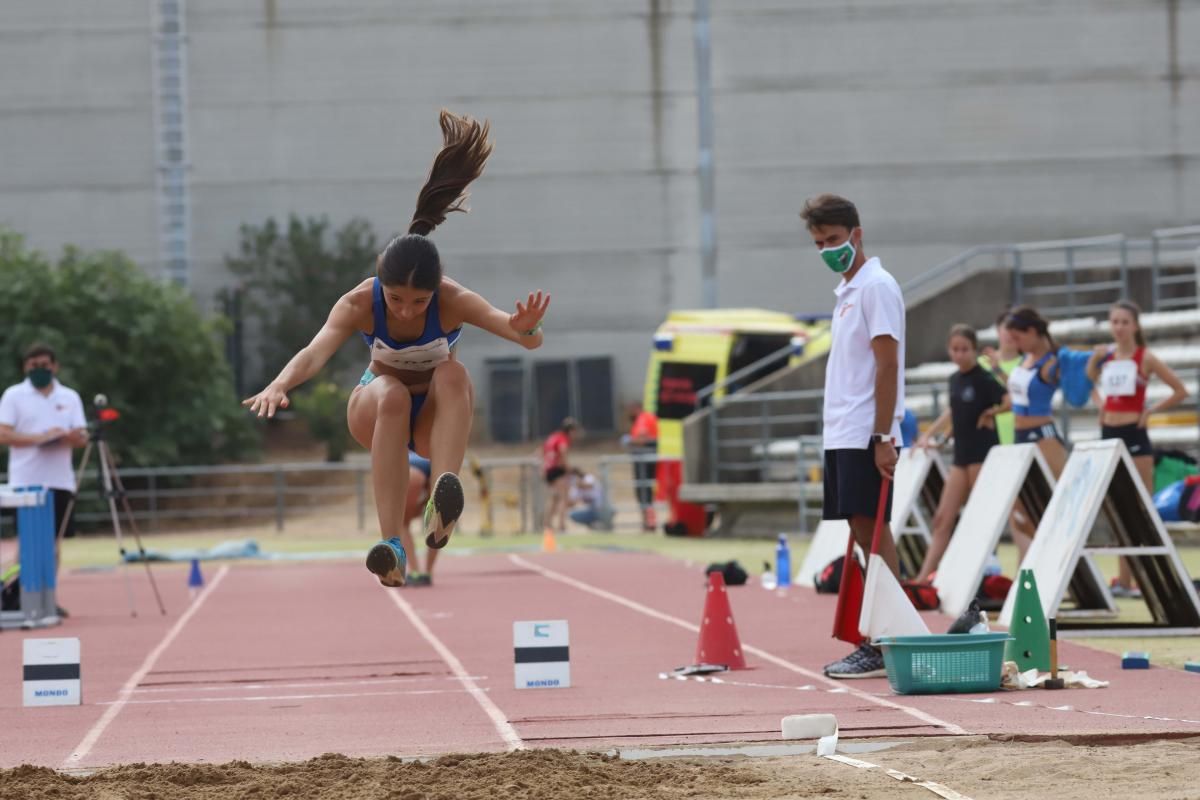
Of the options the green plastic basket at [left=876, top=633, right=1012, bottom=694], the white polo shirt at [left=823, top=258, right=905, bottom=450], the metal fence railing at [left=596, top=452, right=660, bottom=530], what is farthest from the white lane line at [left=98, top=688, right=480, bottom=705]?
the metal fence railing at [left=596, top=452, right=660, bottom=530]

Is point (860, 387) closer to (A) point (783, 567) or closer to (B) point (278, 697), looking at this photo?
(B) point (278, 697)

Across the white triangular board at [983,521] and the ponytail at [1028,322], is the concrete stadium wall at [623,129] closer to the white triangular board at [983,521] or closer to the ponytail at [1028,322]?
the ponytail at [1028,322]

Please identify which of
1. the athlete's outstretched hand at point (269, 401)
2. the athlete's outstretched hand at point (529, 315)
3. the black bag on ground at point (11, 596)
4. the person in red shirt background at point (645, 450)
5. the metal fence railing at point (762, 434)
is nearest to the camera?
the athlete's outstretched hand at point (269, 401)

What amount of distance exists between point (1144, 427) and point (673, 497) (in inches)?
514

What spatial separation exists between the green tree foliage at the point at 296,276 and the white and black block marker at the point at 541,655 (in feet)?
103

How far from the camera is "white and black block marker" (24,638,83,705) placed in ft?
27.9

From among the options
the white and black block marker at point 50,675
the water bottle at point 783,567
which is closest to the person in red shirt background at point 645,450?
the water bottle at point 783,567

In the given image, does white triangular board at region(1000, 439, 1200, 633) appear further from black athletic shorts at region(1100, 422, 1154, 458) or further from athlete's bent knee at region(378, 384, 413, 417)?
athlete's bent knee at region(378, 384, 413, 417)

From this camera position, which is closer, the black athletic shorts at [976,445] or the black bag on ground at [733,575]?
the black athletic shorts at [976,445]

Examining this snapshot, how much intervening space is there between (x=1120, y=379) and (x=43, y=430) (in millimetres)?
7391

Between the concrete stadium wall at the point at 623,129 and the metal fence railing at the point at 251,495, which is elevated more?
the concrete stadium wall at the point at 623,129

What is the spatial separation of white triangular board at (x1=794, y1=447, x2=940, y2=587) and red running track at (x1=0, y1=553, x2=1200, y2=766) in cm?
43

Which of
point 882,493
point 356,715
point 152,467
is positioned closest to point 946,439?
point 882,493

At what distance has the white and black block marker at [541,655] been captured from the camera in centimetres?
860
